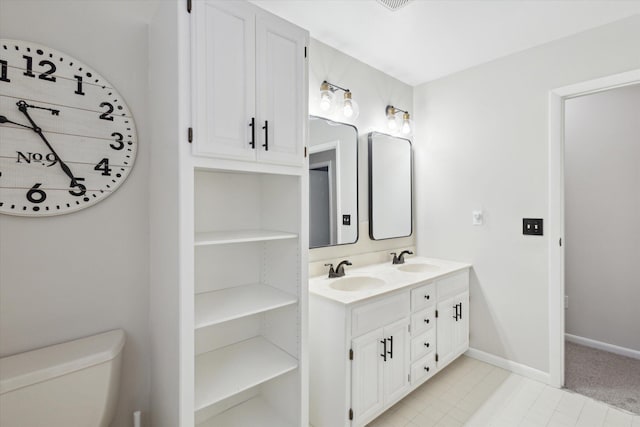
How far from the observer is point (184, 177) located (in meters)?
1.15

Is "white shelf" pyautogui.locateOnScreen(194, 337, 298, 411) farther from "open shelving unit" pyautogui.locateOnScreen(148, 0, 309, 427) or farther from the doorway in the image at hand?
the doorway

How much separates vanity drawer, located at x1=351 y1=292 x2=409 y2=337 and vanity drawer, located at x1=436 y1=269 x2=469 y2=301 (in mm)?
464

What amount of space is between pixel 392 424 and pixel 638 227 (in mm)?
2672

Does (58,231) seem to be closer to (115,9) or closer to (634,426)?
(115,9)

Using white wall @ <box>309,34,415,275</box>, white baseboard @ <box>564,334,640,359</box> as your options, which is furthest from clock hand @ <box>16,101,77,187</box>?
A: white baseboard @ <box>564,334,640,359</box>

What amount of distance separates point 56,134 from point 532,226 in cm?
291

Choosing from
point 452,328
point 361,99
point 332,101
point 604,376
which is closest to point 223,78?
point 332,101

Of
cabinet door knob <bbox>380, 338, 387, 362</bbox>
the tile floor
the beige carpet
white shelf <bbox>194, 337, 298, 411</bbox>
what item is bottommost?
the tile floor

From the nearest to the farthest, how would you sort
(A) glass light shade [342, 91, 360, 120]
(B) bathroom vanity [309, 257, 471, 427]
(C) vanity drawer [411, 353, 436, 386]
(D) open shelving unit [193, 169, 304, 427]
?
(D) open shelving unit [193, 169, 304, 427], (B) bathroom vanity [309, 257, 471, 427], (C) vanity drawer [411, 353, 436, 386], (A) glass light shade [342, 91, 360, 120]

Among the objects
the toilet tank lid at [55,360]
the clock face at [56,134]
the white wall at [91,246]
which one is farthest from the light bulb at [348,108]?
→ the toilet tank lid at [55,360]

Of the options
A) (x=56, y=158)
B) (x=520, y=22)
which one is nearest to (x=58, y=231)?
(x=56, y=158)

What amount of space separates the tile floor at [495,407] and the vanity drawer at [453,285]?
2.10ft

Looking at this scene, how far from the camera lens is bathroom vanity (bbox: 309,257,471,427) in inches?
64.8

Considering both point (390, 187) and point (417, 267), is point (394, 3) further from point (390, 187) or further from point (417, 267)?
point (417, 267)
